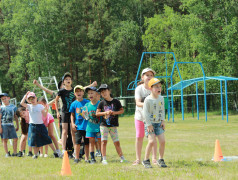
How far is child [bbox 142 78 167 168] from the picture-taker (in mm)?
6594

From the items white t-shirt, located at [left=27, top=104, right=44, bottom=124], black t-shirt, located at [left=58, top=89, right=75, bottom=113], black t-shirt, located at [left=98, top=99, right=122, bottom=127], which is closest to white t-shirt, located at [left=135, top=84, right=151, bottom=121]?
black t-shirt, located at [left=98, top=99, right=122, bottom=127]

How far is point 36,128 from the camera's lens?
9445 mm

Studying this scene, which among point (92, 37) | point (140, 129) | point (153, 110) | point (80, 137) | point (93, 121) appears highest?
point (92, 37)

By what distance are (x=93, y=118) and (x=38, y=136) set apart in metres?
2.12

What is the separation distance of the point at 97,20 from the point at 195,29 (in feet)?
47.3

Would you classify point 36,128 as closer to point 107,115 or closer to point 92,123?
point 92,123

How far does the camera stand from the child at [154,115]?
260 inches

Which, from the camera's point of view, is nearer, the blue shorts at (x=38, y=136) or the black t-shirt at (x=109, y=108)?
the black t-shirt at (x=109, y=108)

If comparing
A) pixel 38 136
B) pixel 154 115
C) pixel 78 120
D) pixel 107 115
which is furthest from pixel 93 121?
pixel 38 136

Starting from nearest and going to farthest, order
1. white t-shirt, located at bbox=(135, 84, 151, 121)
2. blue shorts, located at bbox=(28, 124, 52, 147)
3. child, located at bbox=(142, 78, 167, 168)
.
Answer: child, located at bbox=(142, 78, 167, 168), white t-shirt, located at bbox=(135, 84, 151, 121), blue shorts, located at bbox=(28, 124, 52, 147)

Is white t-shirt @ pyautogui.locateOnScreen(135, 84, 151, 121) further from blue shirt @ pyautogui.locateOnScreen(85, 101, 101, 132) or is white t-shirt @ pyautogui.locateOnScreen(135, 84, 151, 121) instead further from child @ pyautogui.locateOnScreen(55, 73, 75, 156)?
child @ pyautogui.locateOnScreen(55, 73, 75, 156)

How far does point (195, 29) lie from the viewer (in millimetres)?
34031

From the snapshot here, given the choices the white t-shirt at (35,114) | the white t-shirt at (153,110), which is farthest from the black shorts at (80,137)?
the white t-shirt at (153,110)

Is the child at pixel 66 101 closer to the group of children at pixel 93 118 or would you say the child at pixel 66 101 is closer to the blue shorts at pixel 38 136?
the group of children at pixel 93 118
